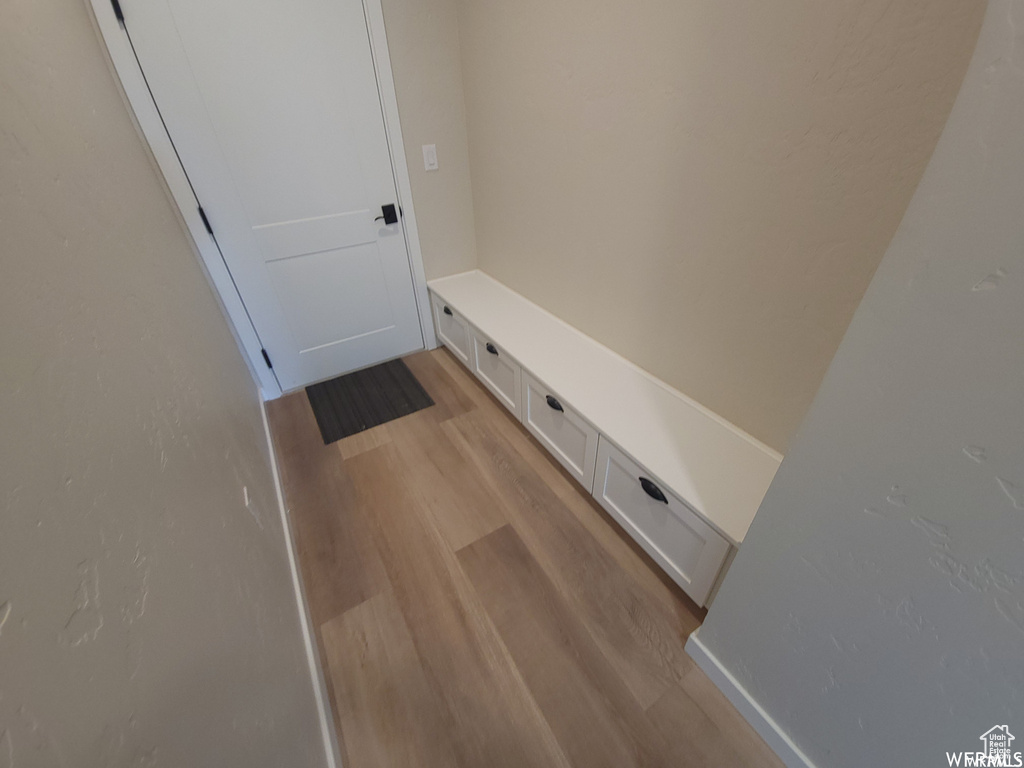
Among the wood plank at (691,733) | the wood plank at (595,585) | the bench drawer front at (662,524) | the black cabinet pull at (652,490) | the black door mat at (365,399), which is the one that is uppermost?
the black cabinet pull at (652,490)

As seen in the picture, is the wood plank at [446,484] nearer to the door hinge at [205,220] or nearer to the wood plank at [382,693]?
the wood plank at [382,693]

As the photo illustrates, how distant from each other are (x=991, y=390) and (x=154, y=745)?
40.6 inches

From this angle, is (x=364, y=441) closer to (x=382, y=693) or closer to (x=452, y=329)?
(x=452, y=329)

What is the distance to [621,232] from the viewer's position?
5.16 ft

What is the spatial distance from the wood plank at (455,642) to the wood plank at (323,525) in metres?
0.06

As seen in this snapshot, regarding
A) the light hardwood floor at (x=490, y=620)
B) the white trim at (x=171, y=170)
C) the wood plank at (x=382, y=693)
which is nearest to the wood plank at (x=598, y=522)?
the light hardwood floor at (x=490, y=620)

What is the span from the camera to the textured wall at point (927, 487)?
0.46 m

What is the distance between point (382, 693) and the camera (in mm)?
1212

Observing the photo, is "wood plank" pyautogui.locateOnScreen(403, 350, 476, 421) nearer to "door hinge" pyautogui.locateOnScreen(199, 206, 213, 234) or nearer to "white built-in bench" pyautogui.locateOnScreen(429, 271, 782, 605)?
"white built-in bench" pyautogui.locateOnScreen(429, 271, 782, 605)

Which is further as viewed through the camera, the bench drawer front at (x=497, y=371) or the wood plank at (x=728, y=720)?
the bench drawer front at (x=497, y=371)

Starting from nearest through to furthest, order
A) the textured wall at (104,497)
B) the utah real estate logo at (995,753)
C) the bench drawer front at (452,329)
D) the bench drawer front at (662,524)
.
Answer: the textured wall at (104,497) < the utah real estate logo at (995,753) < the bench drawer front at (662,524) < the bench drawer front at (452,329)

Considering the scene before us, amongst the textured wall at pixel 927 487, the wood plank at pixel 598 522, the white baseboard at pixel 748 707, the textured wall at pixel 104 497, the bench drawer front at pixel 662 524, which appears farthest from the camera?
the wood plank at pixel 598 522

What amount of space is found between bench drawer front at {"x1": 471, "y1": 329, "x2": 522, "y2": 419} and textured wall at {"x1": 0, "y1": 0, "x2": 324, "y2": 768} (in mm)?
1170

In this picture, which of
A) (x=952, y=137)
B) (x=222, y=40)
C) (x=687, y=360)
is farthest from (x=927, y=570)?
(x=222, y=40)
